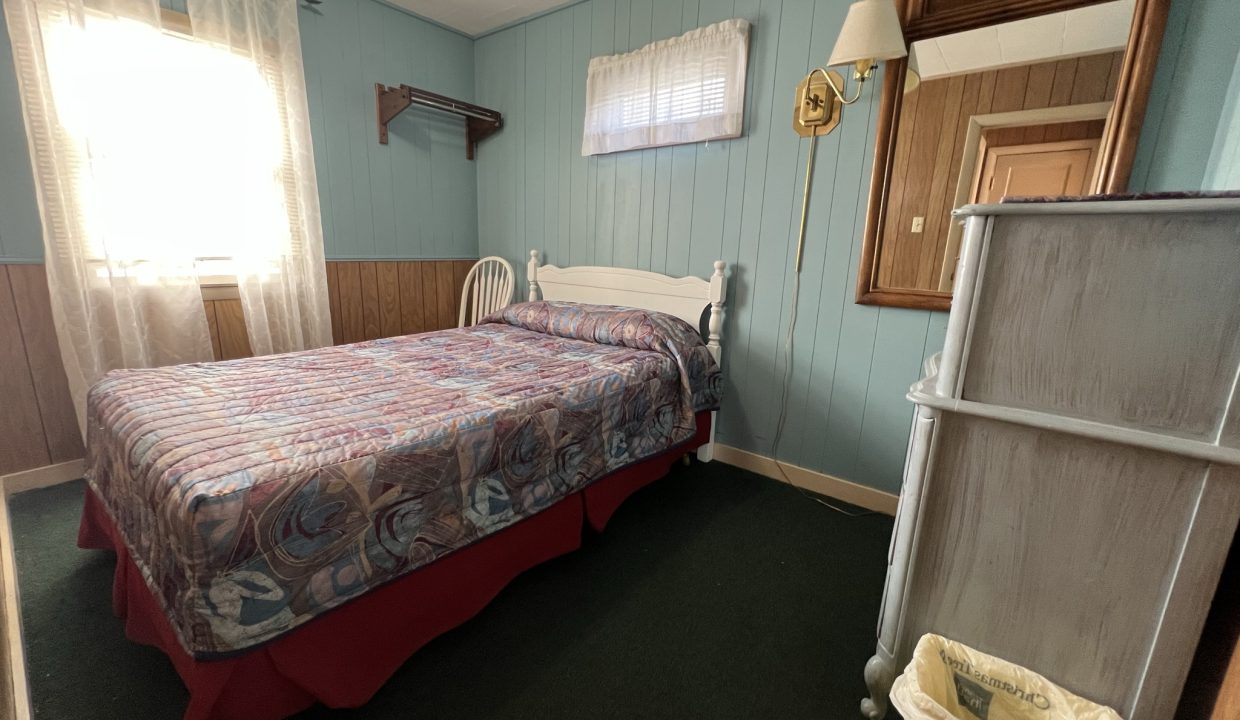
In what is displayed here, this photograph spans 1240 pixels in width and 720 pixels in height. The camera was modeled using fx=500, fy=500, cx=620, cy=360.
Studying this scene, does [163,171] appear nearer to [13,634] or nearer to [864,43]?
[13,634]

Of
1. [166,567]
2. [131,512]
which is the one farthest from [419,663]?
[131,512]

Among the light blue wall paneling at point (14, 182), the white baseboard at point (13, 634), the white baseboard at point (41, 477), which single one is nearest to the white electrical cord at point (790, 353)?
the white baseboard at point (13, 634)

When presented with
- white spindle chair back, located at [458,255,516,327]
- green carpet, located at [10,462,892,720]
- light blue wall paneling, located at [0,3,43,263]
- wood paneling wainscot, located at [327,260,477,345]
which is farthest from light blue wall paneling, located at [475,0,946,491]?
light blue wall paneling, located at [0,3,43,263]

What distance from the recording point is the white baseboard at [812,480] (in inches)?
86.0

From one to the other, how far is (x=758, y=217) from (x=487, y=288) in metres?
1.90

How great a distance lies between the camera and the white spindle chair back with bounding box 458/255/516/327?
3.31 m

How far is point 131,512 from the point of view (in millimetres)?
1217

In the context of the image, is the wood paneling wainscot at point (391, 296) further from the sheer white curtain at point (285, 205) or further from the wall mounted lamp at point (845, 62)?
the wall mounted lamp at point (845, 62)

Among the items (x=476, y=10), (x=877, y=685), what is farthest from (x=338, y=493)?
(x=476, y=10)

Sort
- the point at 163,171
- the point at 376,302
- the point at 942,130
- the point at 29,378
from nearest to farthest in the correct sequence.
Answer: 1. the point at 942,130
2. the point at 29,378
3. the point at 163,171
4. the point at 376,302

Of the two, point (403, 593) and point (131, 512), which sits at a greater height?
point (131, 512)

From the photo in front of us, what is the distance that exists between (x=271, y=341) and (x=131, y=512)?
1.57 metres

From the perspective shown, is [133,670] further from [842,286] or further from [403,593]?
[842,286]

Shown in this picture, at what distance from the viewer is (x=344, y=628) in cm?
113
